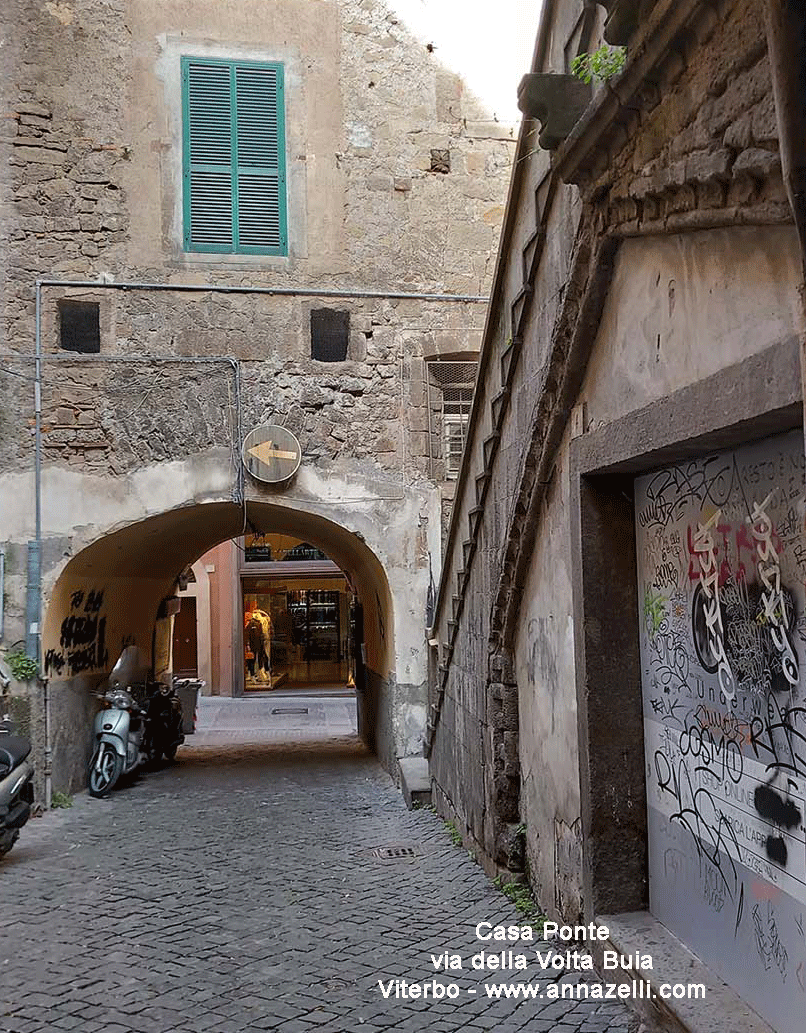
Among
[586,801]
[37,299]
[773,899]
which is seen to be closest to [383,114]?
[37,299]

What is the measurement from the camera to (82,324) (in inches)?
360

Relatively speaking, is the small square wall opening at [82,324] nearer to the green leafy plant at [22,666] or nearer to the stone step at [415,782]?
the green leafy plant at [22,666]

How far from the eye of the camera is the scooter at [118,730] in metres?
9.24

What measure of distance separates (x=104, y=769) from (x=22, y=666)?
1.48 m

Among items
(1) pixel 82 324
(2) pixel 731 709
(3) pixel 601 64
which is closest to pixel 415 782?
(2) pixel 731 709

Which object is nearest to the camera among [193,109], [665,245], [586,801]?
[665,245]

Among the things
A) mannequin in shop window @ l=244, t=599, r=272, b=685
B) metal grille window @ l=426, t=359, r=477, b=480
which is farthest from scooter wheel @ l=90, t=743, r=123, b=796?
mannequin in shop window @ l=244, t=599, r=272, b=685

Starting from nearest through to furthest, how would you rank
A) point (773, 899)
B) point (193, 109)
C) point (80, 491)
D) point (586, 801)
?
1. point (773, 899)
2. point (586, 801)
3. point (80, 491)
4. point (193, 109)

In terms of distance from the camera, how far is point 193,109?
9523 millimetres

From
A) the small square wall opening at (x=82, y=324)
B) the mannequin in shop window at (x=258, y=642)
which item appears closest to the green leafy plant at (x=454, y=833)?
the small square wall opening at (x=82, y=324)

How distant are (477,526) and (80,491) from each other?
469 cm

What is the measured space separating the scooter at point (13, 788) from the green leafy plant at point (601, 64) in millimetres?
5633

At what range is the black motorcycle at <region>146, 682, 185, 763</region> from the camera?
36.5 feet

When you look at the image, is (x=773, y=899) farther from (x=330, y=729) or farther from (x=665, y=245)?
(x=330, y=729)
